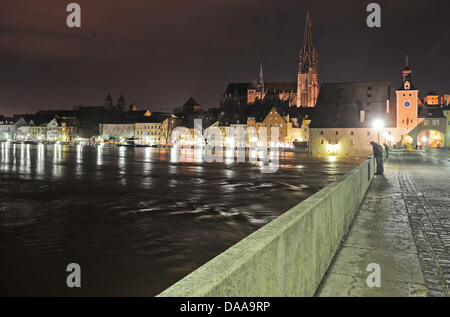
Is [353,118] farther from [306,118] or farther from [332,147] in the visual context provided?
[306,118]

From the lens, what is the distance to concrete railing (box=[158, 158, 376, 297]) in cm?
263

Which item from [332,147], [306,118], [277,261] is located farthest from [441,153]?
[306,118]

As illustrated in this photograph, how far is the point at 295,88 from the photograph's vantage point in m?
176

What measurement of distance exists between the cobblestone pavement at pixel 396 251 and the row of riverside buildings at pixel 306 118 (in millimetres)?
32316

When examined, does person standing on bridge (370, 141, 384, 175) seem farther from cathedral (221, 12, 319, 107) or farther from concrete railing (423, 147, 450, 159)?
cathedral (221, 12, 319, 107)

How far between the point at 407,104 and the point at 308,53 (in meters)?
82.6

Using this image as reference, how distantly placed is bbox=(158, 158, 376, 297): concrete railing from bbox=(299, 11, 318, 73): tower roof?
16520 centimetres

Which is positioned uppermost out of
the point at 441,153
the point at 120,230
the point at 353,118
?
the point at 353,118

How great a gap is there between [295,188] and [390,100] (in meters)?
59.6

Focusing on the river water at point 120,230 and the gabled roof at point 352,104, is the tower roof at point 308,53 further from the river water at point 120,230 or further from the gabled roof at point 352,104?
the river water at point 120,230

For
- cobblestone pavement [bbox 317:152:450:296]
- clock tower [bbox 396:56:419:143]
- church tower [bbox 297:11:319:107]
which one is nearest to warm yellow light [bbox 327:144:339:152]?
clock tower [bbox 396:56:419:143]

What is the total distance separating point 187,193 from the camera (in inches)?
780
